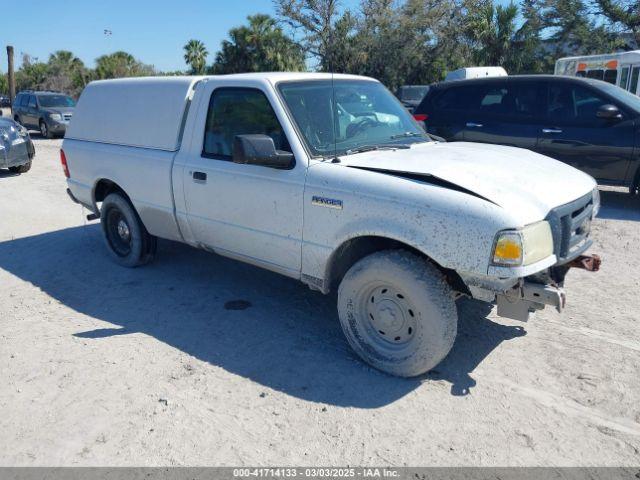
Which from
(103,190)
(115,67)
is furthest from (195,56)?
(103,190)

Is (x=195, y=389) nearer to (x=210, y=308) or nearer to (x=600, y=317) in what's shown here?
(x=210, y=308)

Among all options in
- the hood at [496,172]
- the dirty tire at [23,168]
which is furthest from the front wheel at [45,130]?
the hood at [496,172]

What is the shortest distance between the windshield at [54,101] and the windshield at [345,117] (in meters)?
19.4

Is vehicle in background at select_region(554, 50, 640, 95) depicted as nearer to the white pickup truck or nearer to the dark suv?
the dark suv

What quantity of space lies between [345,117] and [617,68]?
13.9 m

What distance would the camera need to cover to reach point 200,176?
459 cm

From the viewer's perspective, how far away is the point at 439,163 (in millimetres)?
3641

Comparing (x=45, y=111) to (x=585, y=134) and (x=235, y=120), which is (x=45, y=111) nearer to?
(x=235, y=120)

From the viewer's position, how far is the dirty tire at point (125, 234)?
18.6 ft

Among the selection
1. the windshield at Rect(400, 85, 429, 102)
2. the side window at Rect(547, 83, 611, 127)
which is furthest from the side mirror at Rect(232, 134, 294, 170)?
the windshield at Rect(400, 85, 429, 102)

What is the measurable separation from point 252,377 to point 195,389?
1.25ft

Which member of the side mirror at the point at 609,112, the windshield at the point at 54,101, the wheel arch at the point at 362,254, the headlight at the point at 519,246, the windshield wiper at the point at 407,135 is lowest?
the wheel arch at the point at 362,254

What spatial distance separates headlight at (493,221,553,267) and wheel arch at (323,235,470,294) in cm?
43

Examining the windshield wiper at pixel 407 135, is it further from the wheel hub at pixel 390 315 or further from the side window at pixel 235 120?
the wheel hub at pixel 390 315
